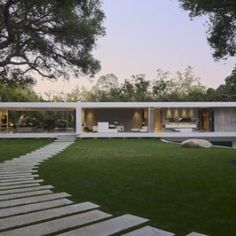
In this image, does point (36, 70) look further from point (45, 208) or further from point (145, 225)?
point (145, 225)

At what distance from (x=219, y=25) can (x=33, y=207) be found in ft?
28.8

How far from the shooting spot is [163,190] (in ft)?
24.9

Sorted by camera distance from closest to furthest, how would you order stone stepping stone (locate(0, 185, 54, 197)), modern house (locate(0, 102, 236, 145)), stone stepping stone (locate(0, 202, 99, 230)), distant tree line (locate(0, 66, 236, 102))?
stone stepping stone (locate(0, 202, 99, 230)) → stone stepping stone (locate(0, 185, 54, 197)) → modern house (locate(0, 102, 236, 145)) → distant tree line (locate(0, 66, 236, 102))

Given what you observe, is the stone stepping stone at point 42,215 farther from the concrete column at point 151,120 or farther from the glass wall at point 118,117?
the glass wall at point 118,117

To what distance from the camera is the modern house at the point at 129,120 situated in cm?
2959

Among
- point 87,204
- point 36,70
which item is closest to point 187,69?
point 36,70

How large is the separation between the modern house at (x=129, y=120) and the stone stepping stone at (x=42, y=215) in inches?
907

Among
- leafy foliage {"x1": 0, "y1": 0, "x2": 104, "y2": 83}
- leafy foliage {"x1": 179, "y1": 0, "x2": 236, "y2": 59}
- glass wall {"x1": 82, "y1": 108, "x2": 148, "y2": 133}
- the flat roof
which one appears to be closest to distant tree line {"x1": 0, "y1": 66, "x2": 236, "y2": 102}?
glass wall {"x1": 82, "y1": 108, "x2": 148, "y2": 133}

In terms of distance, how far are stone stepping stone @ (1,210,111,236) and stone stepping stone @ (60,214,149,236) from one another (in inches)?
→ 7.2

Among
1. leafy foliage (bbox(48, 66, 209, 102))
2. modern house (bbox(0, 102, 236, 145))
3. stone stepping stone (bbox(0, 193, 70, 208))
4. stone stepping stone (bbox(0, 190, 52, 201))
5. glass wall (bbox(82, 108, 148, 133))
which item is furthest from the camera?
leafy foliage (bbox(48, 66, 209, 102))

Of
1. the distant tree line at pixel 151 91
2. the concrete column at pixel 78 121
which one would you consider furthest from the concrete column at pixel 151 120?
the distant tree line at pixel 151 91

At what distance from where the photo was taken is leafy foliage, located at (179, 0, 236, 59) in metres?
11.0

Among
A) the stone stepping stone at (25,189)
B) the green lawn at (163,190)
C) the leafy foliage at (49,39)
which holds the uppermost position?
the leafy foliage at (49,39)

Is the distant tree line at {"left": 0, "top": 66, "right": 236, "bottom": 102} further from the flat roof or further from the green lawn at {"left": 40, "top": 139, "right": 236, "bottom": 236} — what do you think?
the green lawn at {"left": 40, "top": 139, "right": 236, "bottom": 236}
